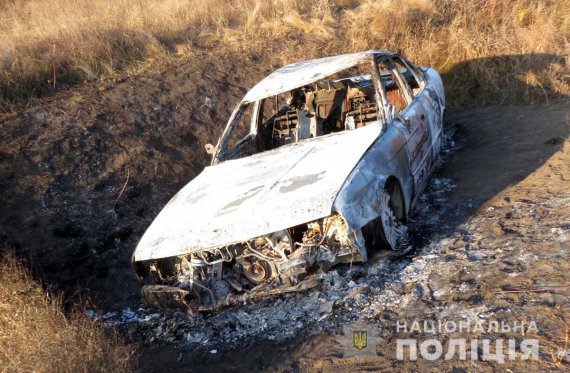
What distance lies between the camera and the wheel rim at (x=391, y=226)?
4375 mm

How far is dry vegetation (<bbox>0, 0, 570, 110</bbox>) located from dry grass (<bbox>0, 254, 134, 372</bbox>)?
182 inches

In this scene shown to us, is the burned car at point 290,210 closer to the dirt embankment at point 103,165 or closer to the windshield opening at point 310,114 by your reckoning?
the windshield opening at point 310,114

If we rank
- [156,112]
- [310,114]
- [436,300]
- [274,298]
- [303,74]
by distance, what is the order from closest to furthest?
[436,300]
[274,298]
[303,74]
[310,114]
[156,112]

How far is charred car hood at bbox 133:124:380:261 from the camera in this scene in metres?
3.96

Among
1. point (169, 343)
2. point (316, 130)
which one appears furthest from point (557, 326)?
point (316, 130)

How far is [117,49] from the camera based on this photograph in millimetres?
9391

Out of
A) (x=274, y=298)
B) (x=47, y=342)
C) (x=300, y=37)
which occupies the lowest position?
(x=274, y=298)

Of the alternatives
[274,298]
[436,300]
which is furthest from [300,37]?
[436,300]

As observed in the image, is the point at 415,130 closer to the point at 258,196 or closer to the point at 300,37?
the point at 258,196

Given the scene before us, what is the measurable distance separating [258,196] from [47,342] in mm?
1744

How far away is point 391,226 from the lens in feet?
14.8

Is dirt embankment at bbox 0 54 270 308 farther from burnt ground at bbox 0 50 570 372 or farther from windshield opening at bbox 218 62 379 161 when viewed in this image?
windshield opening at bbox 218 62 379 161

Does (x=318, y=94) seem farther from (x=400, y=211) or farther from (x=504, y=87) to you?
(x=504, y=87)

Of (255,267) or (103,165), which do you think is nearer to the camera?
(255,267)
